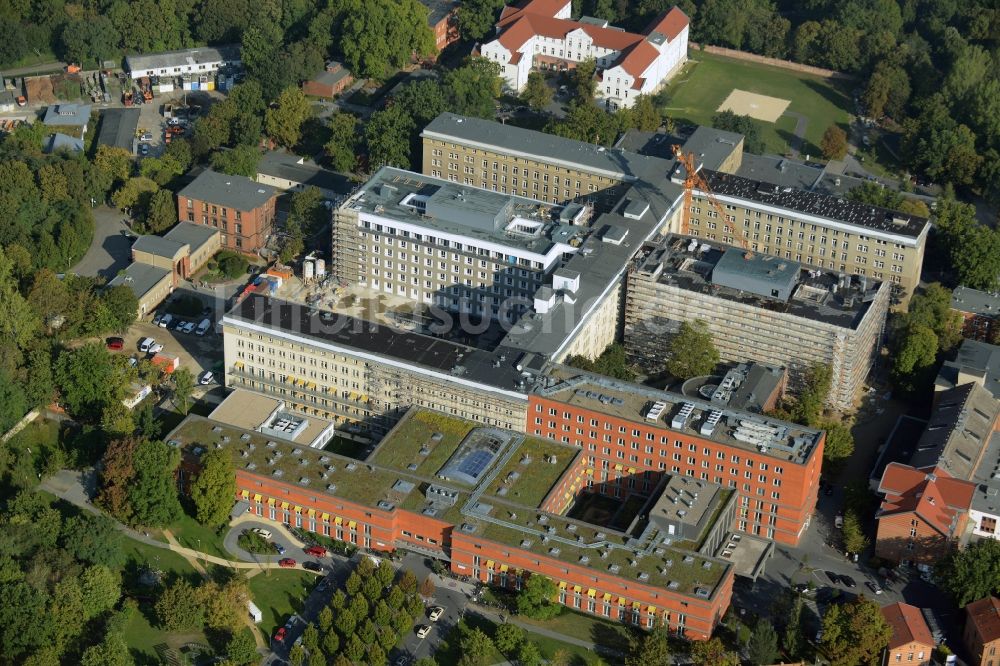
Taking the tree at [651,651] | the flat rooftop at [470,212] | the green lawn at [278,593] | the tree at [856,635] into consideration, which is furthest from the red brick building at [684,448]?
the green lawn at [278,593]

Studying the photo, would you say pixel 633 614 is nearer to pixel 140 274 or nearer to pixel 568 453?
pixel 568 453

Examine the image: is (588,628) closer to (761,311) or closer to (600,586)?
(600,586)

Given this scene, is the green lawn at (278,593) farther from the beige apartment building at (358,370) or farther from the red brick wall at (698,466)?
the red brick wall at (698,466)

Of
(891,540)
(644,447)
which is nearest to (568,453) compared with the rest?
(644,447)

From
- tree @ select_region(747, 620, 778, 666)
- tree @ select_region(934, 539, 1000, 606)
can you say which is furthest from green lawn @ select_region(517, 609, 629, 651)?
tree @ select_region(934, 539, 1000, 606)

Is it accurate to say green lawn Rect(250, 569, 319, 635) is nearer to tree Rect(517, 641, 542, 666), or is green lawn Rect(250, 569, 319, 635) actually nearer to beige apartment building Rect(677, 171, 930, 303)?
tree Rect(517, 641, 542, 666)

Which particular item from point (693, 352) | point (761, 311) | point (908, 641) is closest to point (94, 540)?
point (693, 352)
